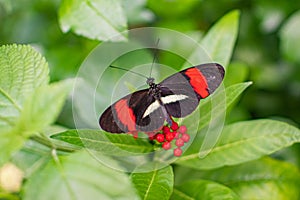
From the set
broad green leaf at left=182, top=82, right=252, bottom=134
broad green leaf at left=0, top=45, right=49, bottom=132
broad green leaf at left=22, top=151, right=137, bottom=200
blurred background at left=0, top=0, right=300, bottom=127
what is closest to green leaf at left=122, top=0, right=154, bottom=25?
blurred background at left=0, top=0, right=300, bottom=127

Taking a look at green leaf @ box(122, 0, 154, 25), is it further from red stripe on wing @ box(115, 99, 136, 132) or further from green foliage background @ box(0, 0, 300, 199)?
red stripe on wing @ box(115, 99, 136, 132)

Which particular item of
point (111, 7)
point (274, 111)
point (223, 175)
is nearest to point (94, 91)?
point (111, 7)

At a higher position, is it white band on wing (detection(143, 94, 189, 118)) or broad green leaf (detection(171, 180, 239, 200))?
white band on wing (detection(143, 94, 189, 118))

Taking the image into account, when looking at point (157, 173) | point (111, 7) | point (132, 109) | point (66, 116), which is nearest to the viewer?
point (132, 109)

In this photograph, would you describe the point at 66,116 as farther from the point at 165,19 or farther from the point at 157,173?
the point at 157,173

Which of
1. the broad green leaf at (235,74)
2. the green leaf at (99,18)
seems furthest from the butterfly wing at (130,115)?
the broad green leaf at (235,74)

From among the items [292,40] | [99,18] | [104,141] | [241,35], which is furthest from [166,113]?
[241,35]

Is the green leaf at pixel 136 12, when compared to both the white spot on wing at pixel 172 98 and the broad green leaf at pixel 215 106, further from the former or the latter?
the white spot on wing at pixel 172 98
